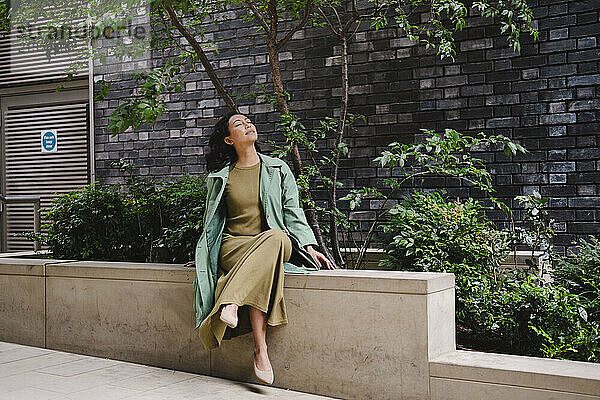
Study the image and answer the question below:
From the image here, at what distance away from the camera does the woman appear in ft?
12.4

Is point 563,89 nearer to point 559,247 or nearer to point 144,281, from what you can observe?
point 559,247

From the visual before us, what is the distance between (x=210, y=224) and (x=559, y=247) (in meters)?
2.87

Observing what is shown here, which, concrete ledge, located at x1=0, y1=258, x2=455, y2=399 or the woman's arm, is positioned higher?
the woman's arm

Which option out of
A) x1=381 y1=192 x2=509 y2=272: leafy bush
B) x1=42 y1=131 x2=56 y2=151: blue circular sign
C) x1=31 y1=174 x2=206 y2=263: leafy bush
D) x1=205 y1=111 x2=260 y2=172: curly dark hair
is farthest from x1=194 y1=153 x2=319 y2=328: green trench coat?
x1=42 y1=131 x2=56 y2=151: blue circular sign

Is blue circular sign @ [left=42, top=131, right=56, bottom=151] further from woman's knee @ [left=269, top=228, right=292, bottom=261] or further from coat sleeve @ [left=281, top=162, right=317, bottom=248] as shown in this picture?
woman's knee @ [left=269, top=228, right=292, bottom=261]

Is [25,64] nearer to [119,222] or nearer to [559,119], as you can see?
[119,222]

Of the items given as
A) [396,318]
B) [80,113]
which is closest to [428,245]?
[396,318]

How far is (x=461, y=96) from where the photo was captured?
5.76m

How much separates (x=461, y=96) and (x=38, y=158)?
539cm

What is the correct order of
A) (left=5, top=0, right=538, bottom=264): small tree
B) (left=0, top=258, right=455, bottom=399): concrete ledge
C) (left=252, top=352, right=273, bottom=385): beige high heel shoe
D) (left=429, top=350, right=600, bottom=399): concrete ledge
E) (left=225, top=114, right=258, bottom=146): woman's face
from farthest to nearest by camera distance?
(left=5, top=0, right=538, bottom=264): small tree, (left=225, top=114, right=258, bottom=146): woman's face, (left=252, top=352, right=273, bottom=385): beige high heel shoe, (left=0, top=258, right=455, bottom=399): concrete ledge, (left=429, top=350, right=600, bottom=399): concrete ledge

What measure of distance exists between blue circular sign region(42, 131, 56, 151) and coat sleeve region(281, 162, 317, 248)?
16.9 feet

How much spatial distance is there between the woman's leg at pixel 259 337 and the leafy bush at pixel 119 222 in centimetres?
174

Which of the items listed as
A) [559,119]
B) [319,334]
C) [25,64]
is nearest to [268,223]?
[319,334]

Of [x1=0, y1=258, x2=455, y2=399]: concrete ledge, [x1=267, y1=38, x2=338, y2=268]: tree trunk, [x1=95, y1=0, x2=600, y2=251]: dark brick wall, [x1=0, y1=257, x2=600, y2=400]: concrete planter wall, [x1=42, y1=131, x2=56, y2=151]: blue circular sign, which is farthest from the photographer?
[x1=42, y1=131, x2=56, y2=151]: blue circular sign
